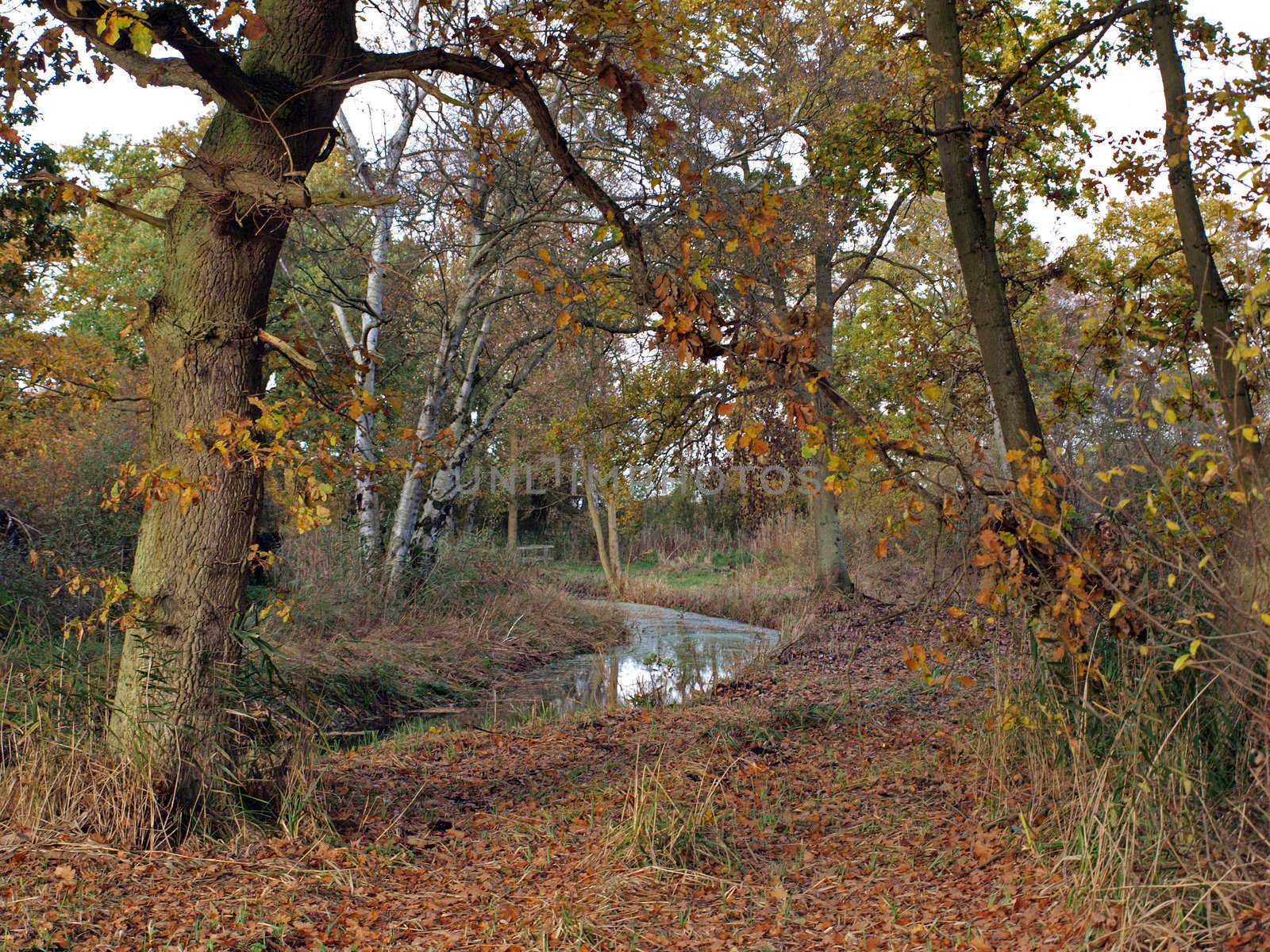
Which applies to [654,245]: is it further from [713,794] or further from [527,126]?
[713,794]

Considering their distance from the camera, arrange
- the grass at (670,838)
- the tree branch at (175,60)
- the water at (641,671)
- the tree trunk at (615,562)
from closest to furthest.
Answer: the tree branch at (175,60)
the grass at (670,838)
the water at (641,671)
the tree trunk at (615,562)

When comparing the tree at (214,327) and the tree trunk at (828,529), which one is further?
the tree trunk at (828,529)

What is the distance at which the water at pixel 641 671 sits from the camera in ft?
32.5

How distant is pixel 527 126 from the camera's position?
38.9 ft

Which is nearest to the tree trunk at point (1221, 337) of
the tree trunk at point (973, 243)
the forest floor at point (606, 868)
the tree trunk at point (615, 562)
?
the tree trunk at point (973, 243)

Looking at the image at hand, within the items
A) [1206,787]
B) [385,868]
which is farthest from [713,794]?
[1206,787]

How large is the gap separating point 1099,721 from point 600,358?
8.19m

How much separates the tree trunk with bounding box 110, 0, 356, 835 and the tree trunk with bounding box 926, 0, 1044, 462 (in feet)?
10.9

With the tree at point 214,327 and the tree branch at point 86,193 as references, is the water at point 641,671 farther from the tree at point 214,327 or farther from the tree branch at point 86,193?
the tree branch at point 86,193

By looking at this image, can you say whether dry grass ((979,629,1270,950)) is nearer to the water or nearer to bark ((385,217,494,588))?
the water

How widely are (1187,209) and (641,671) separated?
7.76m

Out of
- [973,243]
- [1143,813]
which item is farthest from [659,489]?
[1143,813]

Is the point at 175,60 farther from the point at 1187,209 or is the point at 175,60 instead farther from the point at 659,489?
the point at 659,489

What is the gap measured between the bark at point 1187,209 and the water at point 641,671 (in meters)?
5.30
